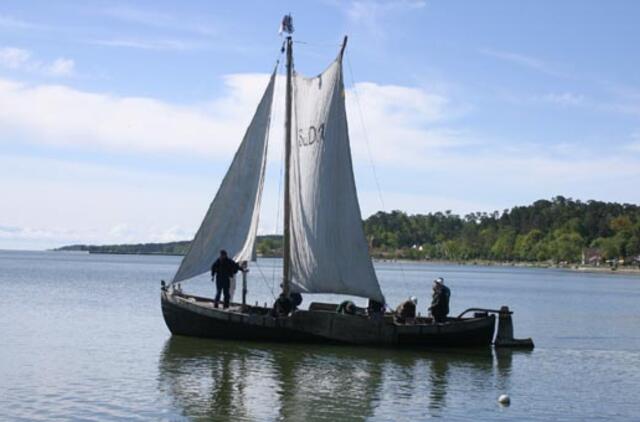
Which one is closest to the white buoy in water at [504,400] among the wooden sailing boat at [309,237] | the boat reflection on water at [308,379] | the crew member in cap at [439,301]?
the boat reflection on water at [308,379]

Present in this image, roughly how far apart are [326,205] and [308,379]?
26.6ft

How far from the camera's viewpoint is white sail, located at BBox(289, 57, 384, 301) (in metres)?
32.8

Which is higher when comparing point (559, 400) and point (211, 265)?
point (211, 265)

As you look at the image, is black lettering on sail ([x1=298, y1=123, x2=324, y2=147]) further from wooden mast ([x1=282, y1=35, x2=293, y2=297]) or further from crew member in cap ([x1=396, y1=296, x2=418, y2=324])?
crew member in cap ([x1=396, y1=296, x2=418, y2=324])

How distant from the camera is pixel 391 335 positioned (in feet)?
106

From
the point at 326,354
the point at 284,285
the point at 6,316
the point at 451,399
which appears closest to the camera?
the point at 451,399

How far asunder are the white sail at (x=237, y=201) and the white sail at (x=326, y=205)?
4.04ft

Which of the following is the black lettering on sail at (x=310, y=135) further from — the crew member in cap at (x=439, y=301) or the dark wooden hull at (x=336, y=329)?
the crew member in cap at (x=439, y=301)

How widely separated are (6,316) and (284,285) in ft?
54.8

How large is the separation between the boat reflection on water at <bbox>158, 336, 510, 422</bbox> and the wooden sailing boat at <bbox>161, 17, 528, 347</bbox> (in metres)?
0.62

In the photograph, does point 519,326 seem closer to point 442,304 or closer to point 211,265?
point 442,304

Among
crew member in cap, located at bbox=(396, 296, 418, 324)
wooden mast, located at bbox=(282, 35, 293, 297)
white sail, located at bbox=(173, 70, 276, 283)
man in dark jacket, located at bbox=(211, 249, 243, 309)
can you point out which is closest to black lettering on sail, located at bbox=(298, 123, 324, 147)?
wooden mast, located at bbox=(282, 35, 293, 297)

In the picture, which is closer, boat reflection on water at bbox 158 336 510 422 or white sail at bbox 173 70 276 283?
boat reflection on water at bbox 158 336 510 422

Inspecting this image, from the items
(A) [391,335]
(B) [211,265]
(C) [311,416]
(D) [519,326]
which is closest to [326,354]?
(A) [391,335]
